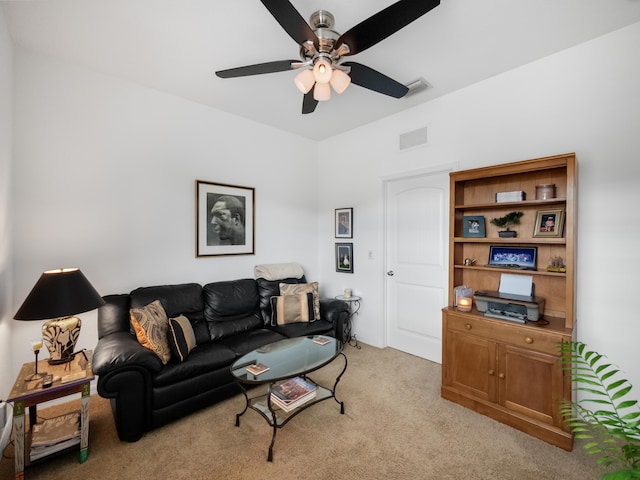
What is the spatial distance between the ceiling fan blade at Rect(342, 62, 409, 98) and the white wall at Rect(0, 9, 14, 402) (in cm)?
238

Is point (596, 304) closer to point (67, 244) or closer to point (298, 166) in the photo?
point (298, 166)

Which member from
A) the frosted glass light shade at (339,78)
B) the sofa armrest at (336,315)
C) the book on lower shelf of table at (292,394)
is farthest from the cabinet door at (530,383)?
the frosted glass light shade at (339,78)

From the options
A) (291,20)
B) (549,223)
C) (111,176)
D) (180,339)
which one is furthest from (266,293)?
(549,223)

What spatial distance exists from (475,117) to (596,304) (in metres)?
1.90

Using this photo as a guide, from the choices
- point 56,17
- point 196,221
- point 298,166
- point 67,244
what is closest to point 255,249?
point 196,221

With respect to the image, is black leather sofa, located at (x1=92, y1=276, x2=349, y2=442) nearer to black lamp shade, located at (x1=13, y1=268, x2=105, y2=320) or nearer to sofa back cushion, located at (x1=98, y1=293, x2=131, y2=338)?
sofa back cushion, located at (x1=98, y1=293, x2=131, y2=338)

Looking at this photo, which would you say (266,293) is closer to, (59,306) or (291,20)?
(59,306)

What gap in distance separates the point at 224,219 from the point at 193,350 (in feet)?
5.12

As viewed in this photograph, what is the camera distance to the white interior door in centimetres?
338

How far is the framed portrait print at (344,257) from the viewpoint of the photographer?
4199 mm

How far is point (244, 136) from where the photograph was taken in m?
3.82

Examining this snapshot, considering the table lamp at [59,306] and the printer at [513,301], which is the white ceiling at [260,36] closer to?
the table lamp at [59,306]

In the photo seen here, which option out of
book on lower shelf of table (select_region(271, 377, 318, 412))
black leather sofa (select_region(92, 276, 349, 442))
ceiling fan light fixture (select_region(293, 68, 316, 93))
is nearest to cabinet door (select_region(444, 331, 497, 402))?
book on lower shelf of table (select_region(271, 377, 318, 412))

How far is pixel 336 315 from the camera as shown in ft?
11.8
